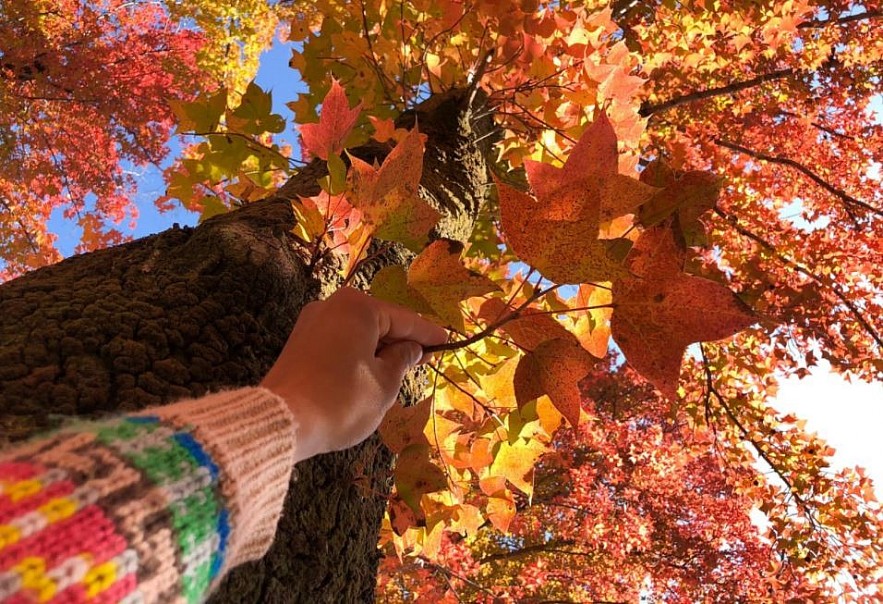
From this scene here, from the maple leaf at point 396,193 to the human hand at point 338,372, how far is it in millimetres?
155

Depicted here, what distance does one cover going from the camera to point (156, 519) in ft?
1.00

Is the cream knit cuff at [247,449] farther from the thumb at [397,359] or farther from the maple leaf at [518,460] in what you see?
the maple leaf at [518,460]

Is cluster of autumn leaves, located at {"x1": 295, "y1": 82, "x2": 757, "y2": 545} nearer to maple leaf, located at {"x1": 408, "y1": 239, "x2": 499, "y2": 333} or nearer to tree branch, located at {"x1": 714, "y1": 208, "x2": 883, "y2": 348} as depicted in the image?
maple leaf, located at {"x1": 408, "y1": 239, "x2": 499, "y2": 333}

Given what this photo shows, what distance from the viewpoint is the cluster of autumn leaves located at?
0.57 m

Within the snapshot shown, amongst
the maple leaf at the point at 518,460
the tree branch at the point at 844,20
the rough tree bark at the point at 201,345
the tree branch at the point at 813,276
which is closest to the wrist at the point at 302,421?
the rough tree bark at the point at 201,345

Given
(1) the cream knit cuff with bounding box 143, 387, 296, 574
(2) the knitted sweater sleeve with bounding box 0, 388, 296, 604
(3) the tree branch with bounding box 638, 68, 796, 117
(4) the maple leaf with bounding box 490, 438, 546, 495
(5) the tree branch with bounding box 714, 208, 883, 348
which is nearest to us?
(2) the knitted sweater sleeve with bounding box 0, 388, 296, 604

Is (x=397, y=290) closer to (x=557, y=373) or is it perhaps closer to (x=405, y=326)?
(x=405, y=326)

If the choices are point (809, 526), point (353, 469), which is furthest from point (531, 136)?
point (809, 526)

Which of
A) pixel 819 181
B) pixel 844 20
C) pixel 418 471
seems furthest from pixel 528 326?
pixel 844 20

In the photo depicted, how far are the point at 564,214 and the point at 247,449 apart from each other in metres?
0.38

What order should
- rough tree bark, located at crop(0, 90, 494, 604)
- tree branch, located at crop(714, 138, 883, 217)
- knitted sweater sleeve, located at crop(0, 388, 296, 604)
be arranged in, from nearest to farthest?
1. knitted sweater sleeve, located at crop(0, 388, 296, 604)
2. rough tree bark, located at crop(0, 90, 494, 604)
3. tree branch, located at crop(714, 138, 883, 217)

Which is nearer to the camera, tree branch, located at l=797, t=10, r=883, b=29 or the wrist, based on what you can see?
the wrist

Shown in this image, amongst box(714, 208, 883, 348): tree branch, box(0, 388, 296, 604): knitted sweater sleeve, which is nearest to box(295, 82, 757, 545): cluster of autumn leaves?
box(0, 388, 296, 604): knitted sweater sleeve

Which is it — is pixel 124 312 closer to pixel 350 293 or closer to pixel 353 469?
pixel 350 293
